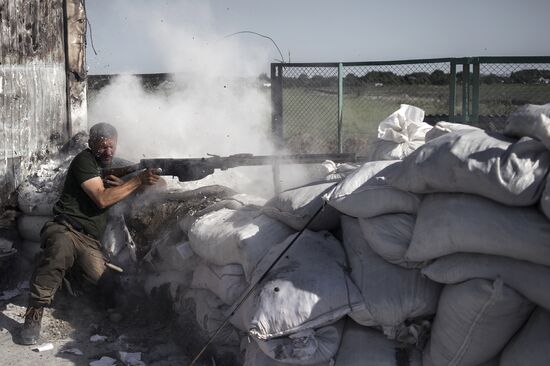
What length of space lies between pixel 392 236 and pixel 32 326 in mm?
2695

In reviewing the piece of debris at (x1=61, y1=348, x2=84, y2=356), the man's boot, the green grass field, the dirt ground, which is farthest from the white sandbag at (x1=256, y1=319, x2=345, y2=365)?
the green grass field

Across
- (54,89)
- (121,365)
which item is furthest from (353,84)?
(121,365)

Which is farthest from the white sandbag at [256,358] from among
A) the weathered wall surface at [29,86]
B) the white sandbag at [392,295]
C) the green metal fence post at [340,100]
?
the green metal fence post at [340,100]

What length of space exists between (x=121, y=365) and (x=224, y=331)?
0.74 metres

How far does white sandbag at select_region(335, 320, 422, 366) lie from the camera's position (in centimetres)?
291

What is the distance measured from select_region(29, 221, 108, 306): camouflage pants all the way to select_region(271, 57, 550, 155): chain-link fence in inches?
115

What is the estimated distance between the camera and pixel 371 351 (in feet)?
9.63

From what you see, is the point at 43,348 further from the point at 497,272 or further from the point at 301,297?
the point at 497,272

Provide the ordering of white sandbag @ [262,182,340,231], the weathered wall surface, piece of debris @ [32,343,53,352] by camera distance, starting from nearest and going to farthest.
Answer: white sandbag @ [262,182,340,231]
piece of debris @ [32,343,53,352]
the weathered wall surface

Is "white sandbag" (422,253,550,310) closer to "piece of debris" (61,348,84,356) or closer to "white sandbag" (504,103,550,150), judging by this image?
"white sandbag" (504,103,550,150)

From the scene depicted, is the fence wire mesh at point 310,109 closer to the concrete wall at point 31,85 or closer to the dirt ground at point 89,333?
the concrete wall at point 31,85

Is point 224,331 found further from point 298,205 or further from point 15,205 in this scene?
point 15,205

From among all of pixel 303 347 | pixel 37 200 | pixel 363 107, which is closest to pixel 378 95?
pixel 363 107

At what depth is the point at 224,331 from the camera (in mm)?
3771
